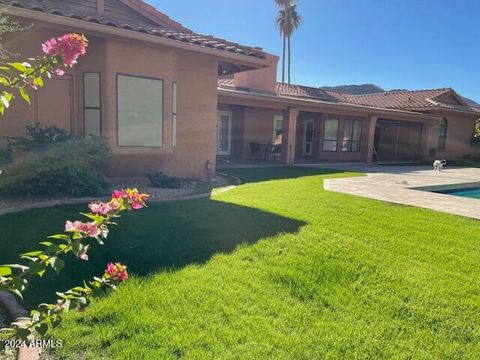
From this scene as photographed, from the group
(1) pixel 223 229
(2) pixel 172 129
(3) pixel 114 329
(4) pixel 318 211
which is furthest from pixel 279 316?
(2) pixel 172 129

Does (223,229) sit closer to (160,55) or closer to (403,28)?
(160,55)

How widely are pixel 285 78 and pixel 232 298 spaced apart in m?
49.6

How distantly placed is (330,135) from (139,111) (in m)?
16.0

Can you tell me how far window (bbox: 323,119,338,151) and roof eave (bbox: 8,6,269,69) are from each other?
12.9m

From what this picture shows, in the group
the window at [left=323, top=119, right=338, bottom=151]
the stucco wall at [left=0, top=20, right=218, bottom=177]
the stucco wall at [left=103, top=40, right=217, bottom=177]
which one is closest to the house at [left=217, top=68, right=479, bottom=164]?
the window at [left=323, top=119, right=338, bottom=151]

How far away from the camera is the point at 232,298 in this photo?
3646 mm

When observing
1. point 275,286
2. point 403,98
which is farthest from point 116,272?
point 403,98

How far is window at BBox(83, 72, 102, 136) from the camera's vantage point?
873cm

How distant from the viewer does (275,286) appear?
3.97 metres

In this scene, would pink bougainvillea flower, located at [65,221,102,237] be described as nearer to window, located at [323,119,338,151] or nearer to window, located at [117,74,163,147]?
window, located at [117,74,163,147]

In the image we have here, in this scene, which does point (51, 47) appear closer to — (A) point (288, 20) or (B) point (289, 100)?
(B) point (289, 100)

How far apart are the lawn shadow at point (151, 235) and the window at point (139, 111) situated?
2.72 m

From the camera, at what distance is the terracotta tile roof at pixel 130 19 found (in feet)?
24.9

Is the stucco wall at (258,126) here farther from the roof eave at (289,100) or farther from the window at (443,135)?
the window at (443,135)
